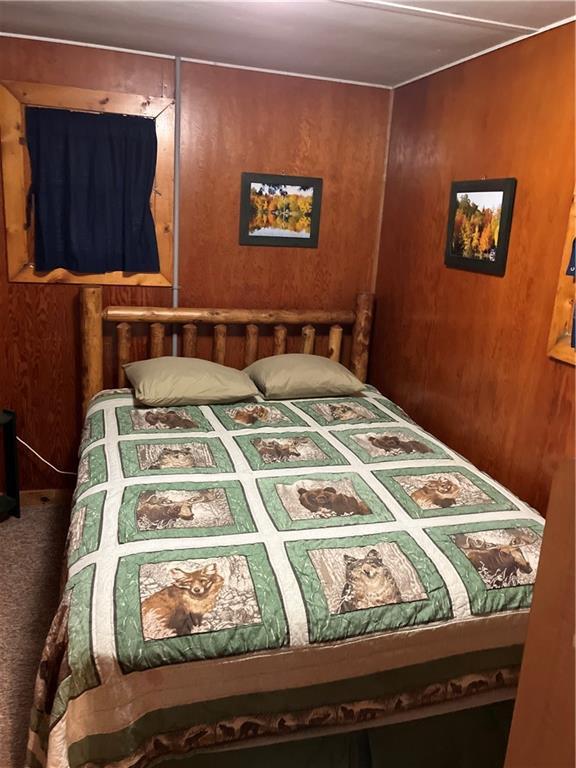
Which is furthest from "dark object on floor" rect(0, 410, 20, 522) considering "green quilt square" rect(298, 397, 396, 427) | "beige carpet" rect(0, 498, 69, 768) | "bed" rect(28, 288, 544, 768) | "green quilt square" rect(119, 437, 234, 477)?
"green quilt square" rect(298, 397, 396, 427)

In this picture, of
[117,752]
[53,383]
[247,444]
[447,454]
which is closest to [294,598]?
[117,752]

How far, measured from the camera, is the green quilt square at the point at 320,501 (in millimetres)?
1919

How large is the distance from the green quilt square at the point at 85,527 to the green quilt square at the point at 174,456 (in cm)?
19

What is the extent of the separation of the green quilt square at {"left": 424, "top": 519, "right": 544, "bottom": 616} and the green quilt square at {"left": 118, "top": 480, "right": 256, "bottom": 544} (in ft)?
2.01

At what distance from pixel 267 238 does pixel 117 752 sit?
2.54 m

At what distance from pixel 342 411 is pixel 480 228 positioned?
104 centimetres

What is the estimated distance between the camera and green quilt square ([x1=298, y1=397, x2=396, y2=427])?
112 inches

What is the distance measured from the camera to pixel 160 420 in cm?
271

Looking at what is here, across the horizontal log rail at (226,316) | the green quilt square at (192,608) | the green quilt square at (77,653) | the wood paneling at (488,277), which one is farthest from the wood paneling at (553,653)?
the horizontal log rail at (226,316)

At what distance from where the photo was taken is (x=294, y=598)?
61.2 inches

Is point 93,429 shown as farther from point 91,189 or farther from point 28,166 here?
point 28,166

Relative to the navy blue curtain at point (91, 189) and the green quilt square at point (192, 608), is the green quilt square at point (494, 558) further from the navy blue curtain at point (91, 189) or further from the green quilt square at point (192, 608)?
the navy blue curtain at point (91, 189)

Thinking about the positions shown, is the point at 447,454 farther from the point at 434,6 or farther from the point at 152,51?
the point at 152,51

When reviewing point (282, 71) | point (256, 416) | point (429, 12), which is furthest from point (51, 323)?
point (429, 12)
